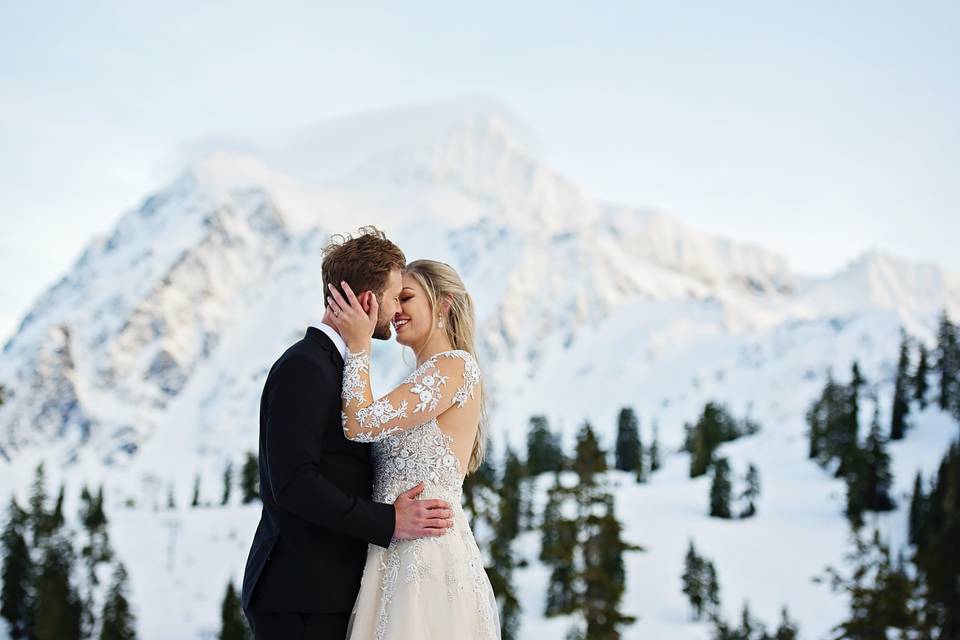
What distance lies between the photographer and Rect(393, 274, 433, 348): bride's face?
19.5 feet

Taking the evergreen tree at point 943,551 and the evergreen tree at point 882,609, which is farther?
the evergreen tree at point 943,551

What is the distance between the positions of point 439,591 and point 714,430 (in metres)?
120

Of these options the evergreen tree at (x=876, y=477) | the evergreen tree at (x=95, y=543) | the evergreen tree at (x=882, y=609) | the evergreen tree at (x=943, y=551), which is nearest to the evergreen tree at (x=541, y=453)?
the evergreen tree at (x=876, y=477)

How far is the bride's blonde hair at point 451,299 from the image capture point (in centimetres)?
600

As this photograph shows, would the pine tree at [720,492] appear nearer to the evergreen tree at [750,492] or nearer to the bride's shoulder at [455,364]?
the evergreen tree at [750,492]

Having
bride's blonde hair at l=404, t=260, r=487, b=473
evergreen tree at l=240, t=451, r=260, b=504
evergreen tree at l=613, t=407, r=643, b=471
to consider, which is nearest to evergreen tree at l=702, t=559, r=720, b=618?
evergreen tree at l=613, t=407, r=643, b=471

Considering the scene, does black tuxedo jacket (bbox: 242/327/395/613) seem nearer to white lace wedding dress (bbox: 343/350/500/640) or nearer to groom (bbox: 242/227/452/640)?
groom (bbox: 242/227/452/640)

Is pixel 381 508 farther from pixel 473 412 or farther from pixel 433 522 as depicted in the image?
pixel 473 412

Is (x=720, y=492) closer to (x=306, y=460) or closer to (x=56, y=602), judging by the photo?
(x=56, y=602)

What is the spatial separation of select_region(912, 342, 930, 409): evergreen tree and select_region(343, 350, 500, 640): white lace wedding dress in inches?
4943

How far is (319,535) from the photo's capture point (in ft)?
17.4

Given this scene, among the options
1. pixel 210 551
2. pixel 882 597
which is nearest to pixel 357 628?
pixel 882 597

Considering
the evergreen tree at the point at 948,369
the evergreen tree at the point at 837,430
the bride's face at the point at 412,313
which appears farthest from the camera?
the evergreen tree at the point at 948,369

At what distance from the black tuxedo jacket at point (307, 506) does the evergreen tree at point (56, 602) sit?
62223 millimetres
